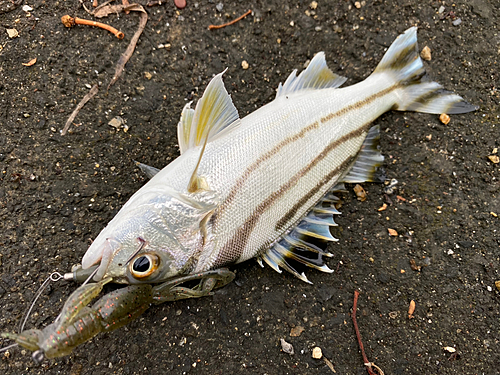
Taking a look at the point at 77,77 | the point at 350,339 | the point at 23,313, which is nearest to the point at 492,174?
the point at 350,339

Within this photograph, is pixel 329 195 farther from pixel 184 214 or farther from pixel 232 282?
pixel 184 214

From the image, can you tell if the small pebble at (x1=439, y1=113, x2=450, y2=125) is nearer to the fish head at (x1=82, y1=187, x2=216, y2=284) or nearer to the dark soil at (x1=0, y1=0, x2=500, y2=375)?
the dark soil at (x1=0, y1=0, x2=500, y2=375)

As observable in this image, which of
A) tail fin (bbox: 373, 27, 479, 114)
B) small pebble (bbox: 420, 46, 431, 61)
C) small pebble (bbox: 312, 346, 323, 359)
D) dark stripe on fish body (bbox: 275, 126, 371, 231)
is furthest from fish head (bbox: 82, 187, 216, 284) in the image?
small pebble (bbox: 420, 46, 431, 61)

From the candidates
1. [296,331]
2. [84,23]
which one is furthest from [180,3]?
[296,331]

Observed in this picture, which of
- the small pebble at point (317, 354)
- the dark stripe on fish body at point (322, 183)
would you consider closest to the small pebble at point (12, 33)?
the dark stripe on fish body at point (322, 183)

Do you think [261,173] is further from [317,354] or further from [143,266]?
[317,354]

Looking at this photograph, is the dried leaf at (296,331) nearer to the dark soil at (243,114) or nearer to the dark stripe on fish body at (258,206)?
the dark soil at (243,114)

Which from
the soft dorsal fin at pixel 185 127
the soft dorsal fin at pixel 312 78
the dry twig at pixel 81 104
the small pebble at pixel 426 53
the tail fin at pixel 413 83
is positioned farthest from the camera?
the small pebble at pixel 426 53
